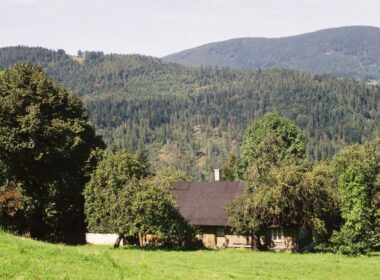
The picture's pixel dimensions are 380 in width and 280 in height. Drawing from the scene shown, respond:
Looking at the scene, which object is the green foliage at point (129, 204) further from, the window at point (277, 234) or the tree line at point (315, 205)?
the window at point (277, 234)

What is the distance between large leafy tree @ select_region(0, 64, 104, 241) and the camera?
152 ft

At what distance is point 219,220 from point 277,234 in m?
5.41

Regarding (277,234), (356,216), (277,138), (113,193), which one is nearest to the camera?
(356,216)

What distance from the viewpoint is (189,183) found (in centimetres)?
5778

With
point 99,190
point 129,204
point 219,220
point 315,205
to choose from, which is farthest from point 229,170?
point 129,204

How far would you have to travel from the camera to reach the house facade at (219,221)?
4956 centimetres

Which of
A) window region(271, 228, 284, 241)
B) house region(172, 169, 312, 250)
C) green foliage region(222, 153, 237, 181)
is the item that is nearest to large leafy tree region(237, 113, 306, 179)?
house region(172, 169, 312, 250)

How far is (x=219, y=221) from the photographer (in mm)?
50812

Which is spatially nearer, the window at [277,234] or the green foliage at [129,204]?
the green foliage at [129,204]

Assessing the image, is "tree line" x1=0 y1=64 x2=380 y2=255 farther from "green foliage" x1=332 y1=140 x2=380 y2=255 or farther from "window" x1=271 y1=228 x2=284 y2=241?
"window" x1=271 y1=228 x2=284 y2=241

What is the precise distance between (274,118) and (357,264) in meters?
42.4

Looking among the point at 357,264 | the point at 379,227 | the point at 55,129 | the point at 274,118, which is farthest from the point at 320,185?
the point at 274,118

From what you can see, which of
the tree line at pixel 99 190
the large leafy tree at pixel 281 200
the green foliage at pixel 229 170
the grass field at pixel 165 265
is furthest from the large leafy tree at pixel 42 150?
the green foliage at pixel 229 170

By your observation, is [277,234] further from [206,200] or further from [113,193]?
[113,193]
